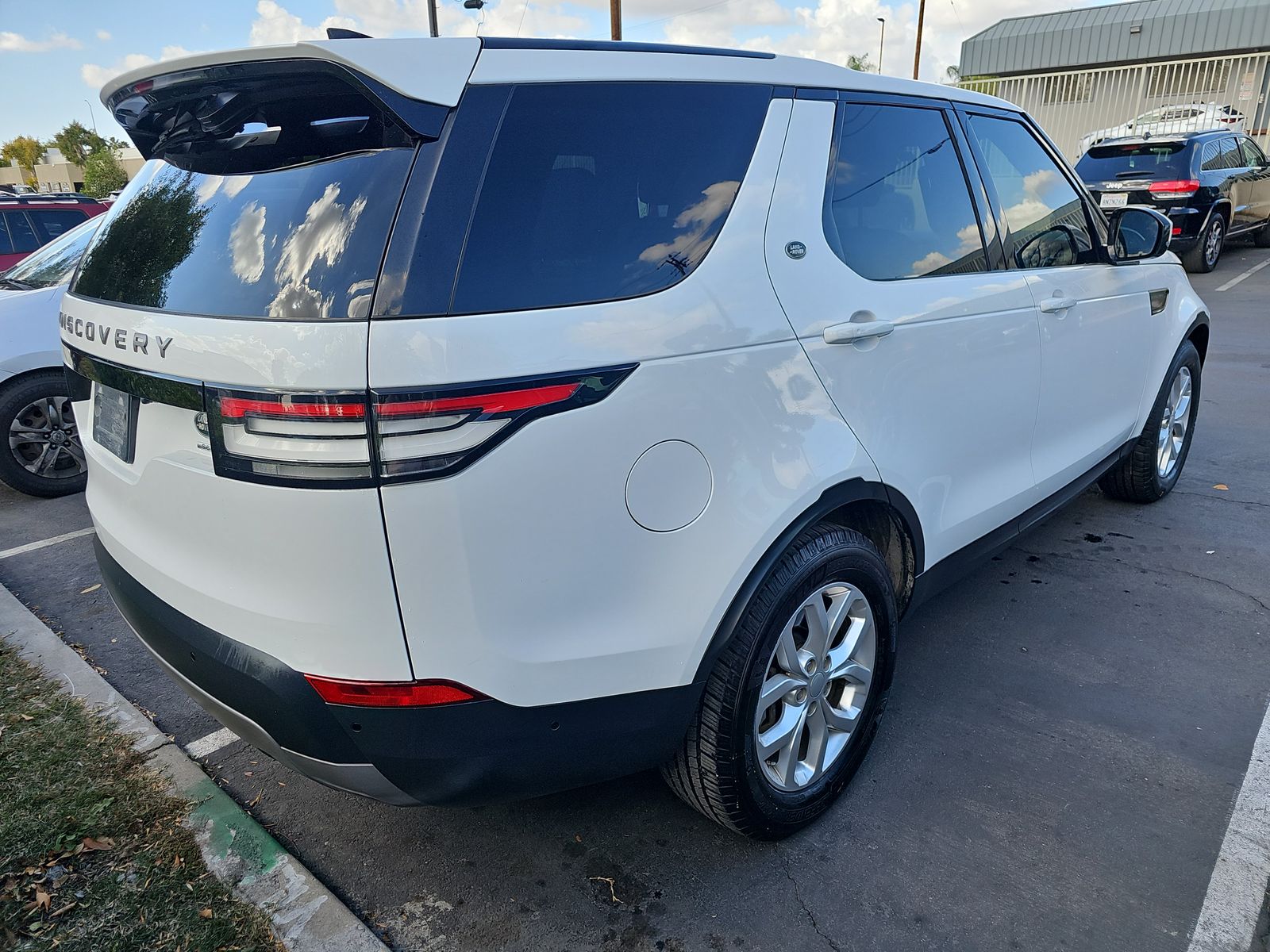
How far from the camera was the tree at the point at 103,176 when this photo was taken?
4241cm

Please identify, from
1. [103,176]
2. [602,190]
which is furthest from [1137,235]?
[103,176]

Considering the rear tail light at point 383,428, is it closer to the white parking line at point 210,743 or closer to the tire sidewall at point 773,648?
the tire sidewall at point 773,648

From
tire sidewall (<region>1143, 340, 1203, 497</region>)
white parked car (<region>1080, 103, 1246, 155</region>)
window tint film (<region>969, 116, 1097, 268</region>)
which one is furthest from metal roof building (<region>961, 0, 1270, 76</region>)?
window tint film (<region>969, 116, 1097, 268</region>)

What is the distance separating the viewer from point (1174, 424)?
15.2ft

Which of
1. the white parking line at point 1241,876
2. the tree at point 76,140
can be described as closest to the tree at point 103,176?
the tree at point 76,140

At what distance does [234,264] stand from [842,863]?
204 cm

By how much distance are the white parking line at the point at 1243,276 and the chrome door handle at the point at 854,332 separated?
1181cm

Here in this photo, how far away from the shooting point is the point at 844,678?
2.42m

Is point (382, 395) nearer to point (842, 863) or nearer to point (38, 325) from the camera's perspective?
point (842, 863)

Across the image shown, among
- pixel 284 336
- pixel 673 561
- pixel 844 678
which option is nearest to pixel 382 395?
pixel 284 336

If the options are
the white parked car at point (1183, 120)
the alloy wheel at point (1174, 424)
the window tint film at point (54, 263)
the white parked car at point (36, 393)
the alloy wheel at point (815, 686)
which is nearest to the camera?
the alloy wheel at point (815, 686)

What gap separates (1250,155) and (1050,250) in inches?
523

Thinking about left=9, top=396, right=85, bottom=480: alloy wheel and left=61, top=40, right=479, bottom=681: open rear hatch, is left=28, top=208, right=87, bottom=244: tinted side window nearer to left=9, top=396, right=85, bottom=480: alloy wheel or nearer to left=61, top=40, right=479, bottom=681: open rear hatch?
left=9, top=396, right=85, bottom=480: alloy wheel

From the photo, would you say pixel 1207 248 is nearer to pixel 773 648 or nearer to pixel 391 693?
pixel 773 648
